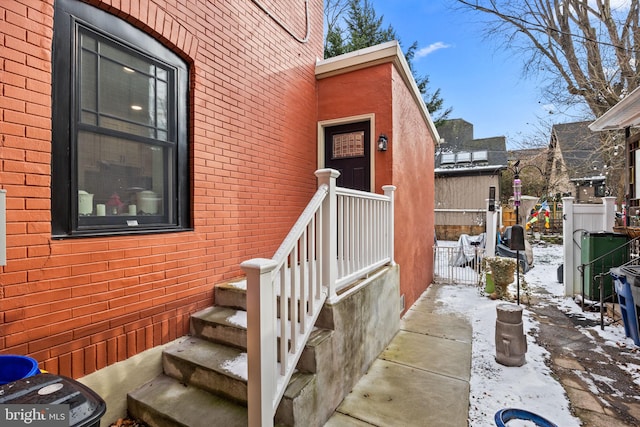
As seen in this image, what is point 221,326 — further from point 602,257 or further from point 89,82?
point 602,257

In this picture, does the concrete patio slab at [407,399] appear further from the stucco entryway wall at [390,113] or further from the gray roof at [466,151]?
the gray roof at [466,151]

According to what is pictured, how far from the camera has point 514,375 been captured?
3012 millimetres

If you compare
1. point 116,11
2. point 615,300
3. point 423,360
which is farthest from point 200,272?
point 615,300

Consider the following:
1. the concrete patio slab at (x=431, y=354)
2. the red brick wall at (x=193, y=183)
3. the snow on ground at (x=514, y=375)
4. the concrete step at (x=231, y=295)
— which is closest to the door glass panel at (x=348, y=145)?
the red brick wall at (x=193, y=183)

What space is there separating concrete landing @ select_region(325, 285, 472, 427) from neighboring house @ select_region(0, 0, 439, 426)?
345 mm

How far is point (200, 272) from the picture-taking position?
2953 millimetres

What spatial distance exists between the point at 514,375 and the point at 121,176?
4.15m

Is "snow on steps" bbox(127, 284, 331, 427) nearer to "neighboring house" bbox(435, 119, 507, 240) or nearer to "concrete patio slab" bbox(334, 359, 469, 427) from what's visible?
"concrete patio slab" bbox(334, 359, 469, 427)

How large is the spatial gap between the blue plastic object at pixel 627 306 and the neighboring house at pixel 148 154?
260 cm

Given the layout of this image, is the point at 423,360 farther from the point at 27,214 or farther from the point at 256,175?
the point at 27,214

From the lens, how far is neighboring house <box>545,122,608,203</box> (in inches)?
405

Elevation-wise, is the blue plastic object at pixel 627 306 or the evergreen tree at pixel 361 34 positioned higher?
the evergreen tree at pixel 361 34

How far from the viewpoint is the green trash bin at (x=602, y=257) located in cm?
486

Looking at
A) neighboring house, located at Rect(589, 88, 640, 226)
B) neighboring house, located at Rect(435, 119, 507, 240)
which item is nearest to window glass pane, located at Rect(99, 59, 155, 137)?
neighboring house, located at Rect(589, 88, 640, 226)
